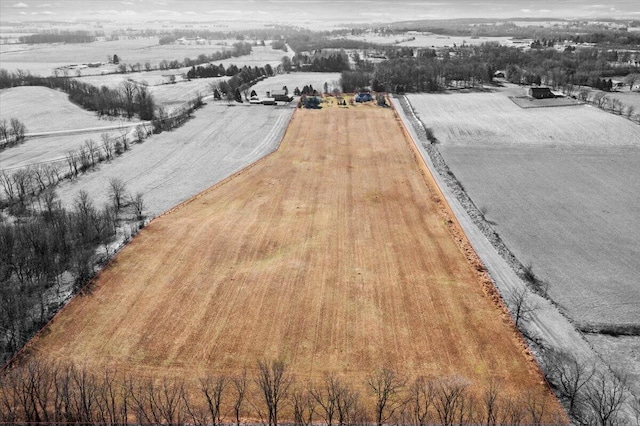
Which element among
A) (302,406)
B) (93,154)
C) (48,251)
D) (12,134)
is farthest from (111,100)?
(302,406)

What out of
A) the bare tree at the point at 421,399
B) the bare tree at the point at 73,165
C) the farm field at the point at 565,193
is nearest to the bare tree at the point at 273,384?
the bare tree at the point at 421,399

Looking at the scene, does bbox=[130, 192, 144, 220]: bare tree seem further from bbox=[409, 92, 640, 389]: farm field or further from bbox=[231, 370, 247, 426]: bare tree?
bbox=[409, 92, 640, 389]: farm field

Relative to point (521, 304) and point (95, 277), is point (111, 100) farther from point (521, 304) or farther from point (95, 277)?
point (521, 304)

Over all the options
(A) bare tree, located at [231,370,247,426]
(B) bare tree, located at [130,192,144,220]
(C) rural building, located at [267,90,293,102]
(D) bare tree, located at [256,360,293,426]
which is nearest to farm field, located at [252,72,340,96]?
(C) rural building, located at [267,90,293,102]

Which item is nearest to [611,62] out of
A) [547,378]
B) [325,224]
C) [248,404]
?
[325,224]

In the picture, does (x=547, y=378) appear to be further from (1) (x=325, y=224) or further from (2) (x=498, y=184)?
(2) (x=498, y=184)

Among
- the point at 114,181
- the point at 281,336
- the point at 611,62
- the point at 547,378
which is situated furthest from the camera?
the point at 611,62

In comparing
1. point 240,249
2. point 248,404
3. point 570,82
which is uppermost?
point 570,82

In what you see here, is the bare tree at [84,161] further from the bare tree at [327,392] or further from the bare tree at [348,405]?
the bare tree at [348,405]
